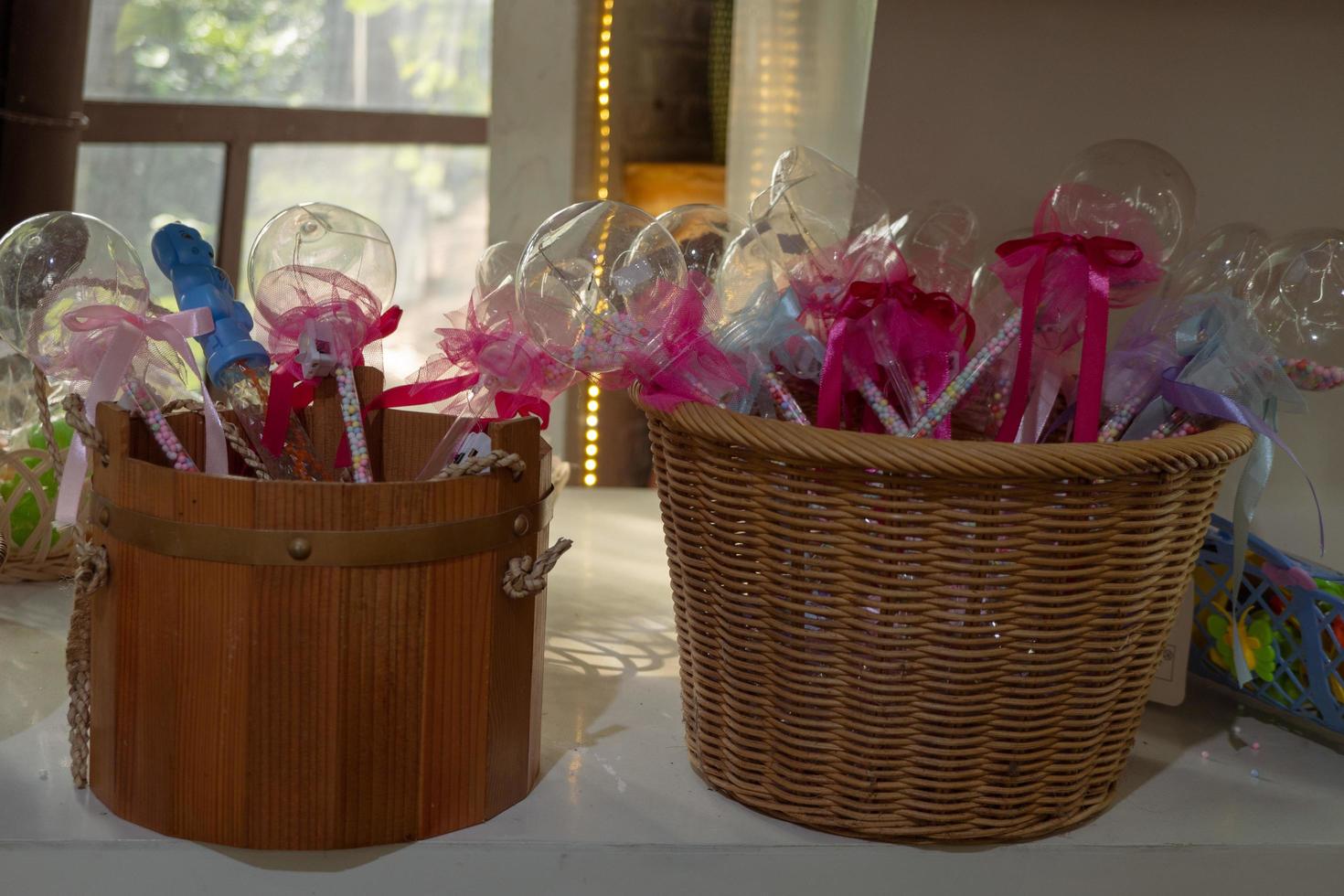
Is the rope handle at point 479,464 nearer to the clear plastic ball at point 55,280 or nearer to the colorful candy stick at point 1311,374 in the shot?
the clear plastic ball at point 55,280

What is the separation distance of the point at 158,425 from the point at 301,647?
178mm

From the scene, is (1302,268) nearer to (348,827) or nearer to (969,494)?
(969,494)

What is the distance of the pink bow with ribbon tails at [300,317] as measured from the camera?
0.85m

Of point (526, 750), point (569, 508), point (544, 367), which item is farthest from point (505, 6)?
point (526, 750)

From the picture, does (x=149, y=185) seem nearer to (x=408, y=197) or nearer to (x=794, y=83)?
(x=408, y=197)

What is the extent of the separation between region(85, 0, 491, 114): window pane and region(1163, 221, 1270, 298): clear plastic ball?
295 centimetres

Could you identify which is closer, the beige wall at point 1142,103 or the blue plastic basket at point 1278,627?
the blue plastic basket at point 1278,627

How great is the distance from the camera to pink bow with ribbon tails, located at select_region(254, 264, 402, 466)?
33.6 inches

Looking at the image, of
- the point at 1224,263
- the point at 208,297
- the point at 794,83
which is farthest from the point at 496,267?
the point at 794,83

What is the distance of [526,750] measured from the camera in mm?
844

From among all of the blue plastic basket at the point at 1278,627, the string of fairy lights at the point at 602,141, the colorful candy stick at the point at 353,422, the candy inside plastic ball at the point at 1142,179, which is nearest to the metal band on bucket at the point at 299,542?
the colorful candy stick at the point at 353,422

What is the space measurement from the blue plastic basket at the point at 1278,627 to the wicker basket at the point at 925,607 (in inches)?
6.7

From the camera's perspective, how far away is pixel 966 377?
857 millimetres

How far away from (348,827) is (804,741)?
28 cm
